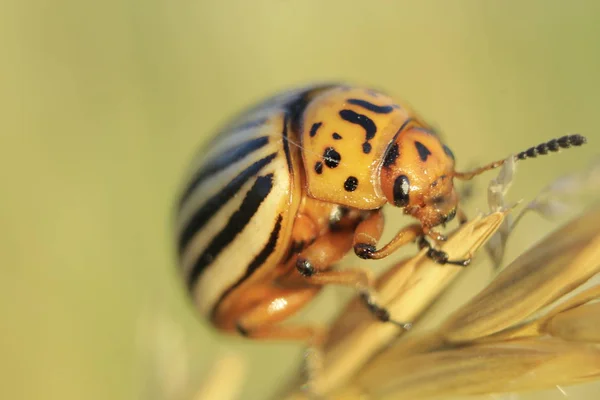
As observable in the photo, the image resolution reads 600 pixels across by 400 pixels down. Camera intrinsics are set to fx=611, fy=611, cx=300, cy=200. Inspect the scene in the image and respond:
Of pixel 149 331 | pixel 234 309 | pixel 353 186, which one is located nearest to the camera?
pixel 353 186

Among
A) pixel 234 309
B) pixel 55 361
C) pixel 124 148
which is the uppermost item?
pixel 124 148

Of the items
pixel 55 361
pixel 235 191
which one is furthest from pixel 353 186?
pixel 55 361

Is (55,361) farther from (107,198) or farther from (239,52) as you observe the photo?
(239,52)

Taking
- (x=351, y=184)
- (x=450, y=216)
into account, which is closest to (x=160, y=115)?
(x=351, y=184)

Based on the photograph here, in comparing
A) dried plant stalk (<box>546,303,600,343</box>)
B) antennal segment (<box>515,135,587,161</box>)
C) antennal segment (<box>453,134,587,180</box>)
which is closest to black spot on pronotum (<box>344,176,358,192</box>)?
antennal segment (<box>453,134,587,180</box>)

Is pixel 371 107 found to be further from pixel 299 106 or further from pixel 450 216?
pixel 450 216

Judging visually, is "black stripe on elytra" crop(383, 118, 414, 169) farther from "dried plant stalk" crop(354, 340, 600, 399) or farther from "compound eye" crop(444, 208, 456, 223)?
"dried plant stalk" crop(354, 340, 600, 399)
